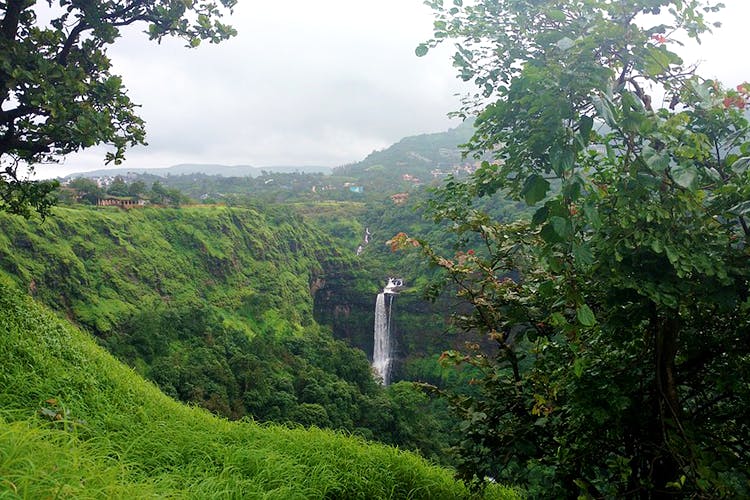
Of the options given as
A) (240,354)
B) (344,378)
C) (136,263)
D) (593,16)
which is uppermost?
(593,16)

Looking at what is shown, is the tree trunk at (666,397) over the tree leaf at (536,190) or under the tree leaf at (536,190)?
under

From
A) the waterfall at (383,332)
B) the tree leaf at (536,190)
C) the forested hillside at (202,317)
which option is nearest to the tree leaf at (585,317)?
the tree leaf at (536,190)

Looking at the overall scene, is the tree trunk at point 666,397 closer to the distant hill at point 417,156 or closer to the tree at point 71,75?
the tree at point 71,75

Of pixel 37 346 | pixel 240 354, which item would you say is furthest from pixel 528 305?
pixel 240 354

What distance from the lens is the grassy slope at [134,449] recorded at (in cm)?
210

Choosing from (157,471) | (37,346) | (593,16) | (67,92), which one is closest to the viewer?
(593,16)

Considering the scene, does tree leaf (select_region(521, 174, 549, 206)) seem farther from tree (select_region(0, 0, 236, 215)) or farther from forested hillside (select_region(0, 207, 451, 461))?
forested hillside (select_region(0, 207, 451, 461))

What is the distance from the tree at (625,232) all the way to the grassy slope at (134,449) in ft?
4.42

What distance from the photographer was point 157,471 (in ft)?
9.73

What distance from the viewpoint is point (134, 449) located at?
3205 mm

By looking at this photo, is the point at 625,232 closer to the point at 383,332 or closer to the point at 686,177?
the point at 686,177

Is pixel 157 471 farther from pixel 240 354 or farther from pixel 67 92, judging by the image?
pixel 240 354

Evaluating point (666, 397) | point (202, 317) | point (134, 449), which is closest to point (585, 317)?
point (666, 397)

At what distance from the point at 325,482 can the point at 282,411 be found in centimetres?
1465
